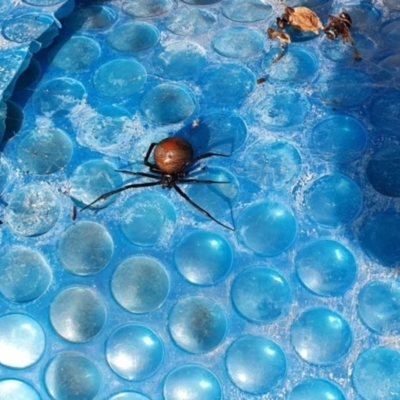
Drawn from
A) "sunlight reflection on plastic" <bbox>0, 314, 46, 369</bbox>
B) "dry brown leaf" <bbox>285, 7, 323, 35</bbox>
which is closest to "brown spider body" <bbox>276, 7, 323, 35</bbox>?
"dry brown leaf" <bbox>285, 7, 323, 35</bbox>

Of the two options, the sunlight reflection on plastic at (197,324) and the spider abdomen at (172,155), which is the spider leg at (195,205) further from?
the sunlight reflection on plastic at (197,324)

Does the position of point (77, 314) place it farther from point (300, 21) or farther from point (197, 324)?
point (300, 21)

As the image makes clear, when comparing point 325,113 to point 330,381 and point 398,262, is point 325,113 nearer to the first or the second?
point 398,262

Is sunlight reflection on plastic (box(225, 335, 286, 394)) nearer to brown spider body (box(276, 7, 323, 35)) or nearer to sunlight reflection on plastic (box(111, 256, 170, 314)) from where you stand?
sunlight reflection on plastic (box(111, 256, 170, 314))

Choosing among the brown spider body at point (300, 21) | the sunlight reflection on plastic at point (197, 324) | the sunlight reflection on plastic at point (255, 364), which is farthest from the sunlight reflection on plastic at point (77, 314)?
the brown spider body at point (300, 21)

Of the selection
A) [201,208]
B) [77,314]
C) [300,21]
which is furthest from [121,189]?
[300,21]

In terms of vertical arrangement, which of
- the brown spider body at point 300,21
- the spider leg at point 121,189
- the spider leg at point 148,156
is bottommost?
the spider leg at point 121,189
